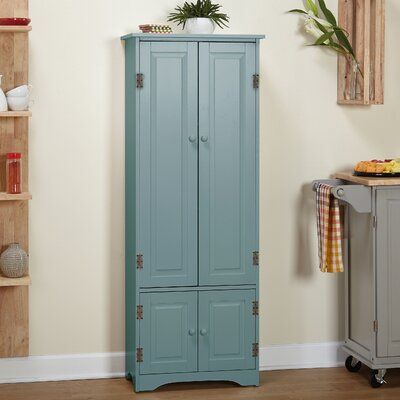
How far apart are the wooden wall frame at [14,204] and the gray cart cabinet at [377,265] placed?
153 cm

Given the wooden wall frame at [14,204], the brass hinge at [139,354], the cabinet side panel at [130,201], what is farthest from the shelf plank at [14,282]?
the brass hinge at [139,354]

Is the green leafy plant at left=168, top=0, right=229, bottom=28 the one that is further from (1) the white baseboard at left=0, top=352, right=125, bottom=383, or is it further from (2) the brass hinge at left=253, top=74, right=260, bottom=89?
(1) the white baseboard at left=0, top=352, right=125, bottom=383

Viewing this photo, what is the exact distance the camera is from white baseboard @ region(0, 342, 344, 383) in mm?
4441

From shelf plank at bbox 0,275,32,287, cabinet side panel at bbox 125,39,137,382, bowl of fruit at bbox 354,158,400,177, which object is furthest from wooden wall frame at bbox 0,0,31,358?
bowl of fruit at bbox 354,158,400,177

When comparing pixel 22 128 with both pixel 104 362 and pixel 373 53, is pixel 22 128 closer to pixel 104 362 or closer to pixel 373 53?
pixel 104 362

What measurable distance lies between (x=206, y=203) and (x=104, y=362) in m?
0.99

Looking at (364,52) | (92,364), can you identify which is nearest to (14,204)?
(92,364)

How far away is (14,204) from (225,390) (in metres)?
1.36

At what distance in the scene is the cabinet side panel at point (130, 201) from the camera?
4.22 metres

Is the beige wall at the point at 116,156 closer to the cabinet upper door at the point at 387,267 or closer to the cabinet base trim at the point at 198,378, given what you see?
the cabinet base trim at the point at 198,378

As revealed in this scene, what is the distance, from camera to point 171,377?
432cm

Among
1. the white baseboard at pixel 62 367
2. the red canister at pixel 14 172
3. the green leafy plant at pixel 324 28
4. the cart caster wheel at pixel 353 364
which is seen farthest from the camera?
the cart caster wheel at pixel 353 364

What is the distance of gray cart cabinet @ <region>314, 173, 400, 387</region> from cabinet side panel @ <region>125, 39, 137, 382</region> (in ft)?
3.22

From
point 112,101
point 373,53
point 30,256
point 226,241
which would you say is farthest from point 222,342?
point 373,53
